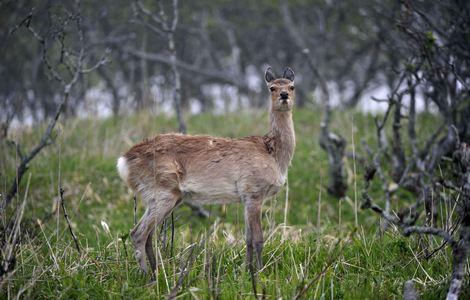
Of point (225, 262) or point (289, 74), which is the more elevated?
point (289, 74)

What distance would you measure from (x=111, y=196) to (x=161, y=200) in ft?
13.9

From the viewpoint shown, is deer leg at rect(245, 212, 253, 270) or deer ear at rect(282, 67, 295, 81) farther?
A: deer ear at rect(282, 67, 295, 81)

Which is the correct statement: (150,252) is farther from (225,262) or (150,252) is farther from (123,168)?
(123,168)

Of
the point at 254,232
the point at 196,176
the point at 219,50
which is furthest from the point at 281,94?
the point at 219,50

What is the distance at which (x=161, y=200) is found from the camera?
17.3 ft

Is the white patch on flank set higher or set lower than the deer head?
lower

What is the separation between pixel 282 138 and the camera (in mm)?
6039

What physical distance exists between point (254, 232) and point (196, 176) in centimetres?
81

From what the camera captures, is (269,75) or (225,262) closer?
(225,262)

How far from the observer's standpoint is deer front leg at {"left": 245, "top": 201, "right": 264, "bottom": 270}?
527 cm

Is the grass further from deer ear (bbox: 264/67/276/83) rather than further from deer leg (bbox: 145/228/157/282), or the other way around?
deer ear (bbox: 264/67/276/83)

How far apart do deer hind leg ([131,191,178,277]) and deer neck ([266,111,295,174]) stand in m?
1.31

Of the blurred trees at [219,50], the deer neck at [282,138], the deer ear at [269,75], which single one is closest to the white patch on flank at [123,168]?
the deer neck at [282,138]

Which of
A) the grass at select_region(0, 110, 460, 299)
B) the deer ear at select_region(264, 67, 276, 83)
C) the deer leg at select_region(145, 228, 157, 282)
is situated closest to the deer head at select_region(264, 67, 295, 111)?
the deer ear at select_region(264, 67, 276, 83)
